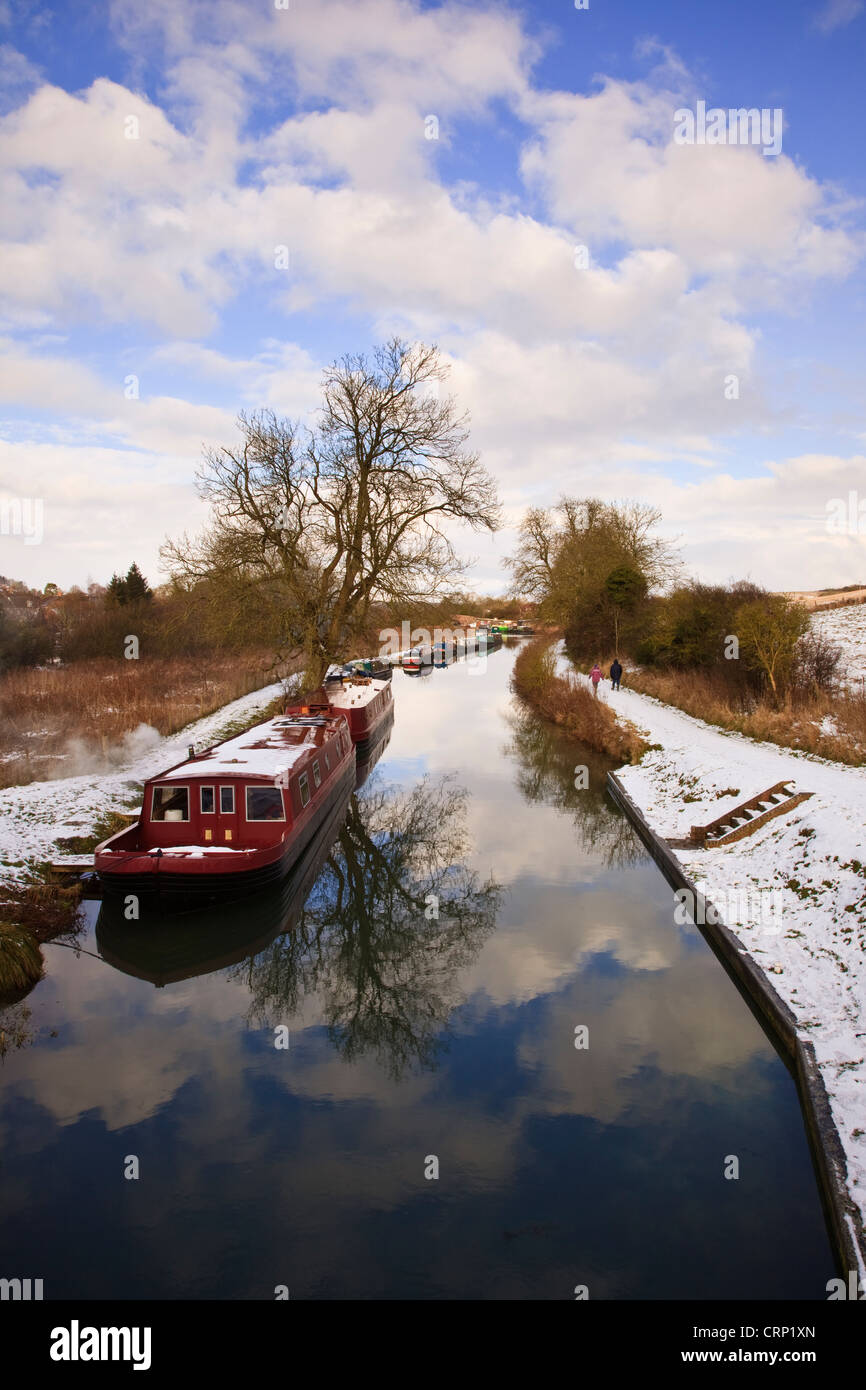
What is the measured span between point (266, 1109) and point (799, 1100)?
4719mm

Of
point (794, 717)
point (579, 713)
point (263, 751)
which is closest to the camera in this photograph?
point (263, 751)

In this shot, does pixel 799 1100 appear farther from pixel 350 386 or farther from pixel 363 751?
pixel 350 386

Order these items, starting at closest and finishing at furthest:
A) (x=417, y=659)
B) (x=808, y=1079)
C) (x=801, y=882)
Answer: (x=808, y=1079)
(x=801, y=882)
(x=417, y=659)

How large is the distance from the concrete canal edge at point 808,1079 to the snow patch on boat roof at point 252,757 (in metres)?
6.71

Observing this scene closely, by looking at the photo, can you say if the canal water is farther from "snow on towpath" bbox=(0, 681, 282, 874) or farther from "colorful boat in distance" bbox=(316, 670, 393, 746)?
"colorful boat in distance" bbox=(316, 670, 393, 746)

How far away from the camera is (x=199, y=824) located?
1207 cm

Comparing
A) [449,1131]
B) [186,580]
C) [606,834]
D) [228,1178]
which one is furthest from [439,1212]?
[186,580]

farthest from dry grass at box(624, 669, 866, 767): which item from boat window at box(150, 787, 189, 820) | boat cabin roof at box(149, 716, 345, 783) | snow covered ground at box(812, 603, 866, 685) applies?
boat window at box(150, 787, 189, 820)

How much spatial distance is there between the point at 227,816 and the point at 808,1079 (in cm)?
848

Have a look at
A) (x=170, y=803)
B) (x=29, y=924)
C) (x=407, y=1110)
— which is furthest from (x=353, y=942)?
(x=29, y=924)

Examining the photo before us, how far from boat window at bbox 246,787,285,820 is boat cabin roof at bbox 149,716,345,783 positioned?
0.30 meters

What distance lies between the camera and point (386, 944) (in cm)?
1112

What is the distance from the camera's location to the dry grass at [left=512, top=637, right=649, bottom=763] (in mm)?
22609

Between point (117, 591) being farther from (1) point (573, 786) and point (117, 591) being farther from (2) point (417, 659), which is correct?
(1) point (573, 786)
